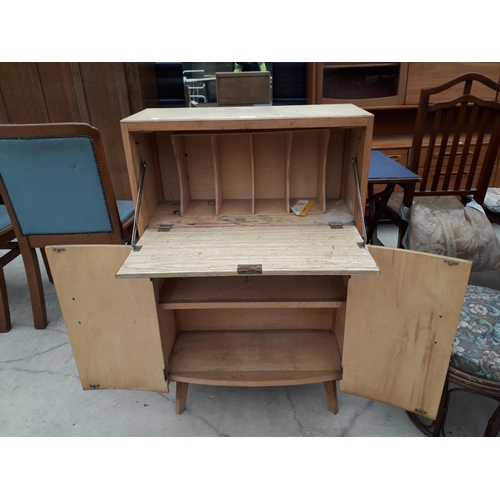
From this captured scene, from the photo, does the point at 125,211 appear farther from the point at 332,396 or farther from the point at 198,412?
the point at 332,396

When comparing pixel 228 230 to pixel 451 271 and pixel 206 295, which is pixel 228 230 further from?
pixel 451 271

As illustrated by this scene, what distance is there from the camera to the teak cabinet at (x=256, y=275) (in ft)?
3.37

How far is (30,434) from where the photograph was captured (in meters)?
1.35

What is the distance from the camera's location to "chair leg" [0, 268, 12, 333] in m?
1.88

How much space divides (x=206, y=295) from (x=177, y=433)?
54 centimetres

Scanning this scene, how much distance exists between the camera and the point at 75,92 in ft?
8.98

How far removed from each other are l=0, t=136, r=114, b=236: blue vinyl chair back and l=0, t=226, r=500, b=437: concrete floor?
65 cm

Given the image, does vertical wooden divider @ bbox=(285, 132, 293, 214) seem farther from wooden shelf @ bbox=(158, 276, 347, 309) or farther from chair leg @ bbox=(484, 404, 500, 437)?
chair leg @ bbox=(484, 404, 500, 437)

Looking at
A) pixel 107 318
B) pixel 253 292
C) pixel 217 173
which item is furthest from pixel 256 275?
pixel 107 318

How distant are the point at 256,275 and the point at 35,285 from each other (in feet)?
4.34

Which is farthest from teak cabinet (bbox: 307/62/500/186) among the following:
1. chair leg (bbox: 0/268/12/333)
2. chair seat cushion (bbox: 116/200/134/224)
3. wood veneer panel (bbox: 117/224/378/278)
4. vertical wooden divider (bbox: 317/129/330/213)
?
chair leg (bbox: 0/268/12/333)

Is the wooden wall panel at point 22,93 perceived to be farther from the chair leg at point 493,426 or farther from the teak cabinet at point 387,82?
the chair leg at point 493,426

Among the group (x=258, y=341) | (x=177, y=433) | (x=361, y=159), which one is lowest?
(x=177, y=433)

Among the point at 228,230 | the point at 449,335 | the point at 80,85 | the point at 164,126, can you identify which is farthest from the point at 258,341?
the point at 80,85
